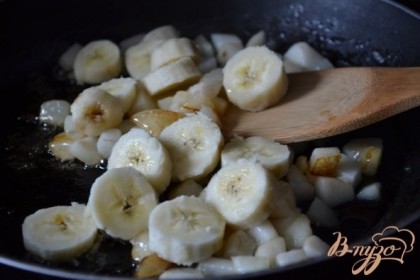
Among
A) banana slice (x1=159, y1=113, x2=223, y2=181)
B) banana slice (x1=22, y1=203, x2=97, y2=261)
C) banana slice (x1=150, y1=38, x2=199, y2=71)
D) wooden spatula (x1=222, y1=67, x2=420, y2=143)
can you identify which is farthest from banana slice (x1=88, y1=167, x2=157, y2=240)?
banana slice (x1=150, y1=38, x2=199, y2=71)

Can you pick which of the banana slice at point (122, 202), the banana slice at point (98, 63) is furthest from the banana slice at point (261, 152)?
the banana slice at point (98, 63)

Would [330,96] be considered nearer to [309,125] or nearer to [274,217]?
[309,125]

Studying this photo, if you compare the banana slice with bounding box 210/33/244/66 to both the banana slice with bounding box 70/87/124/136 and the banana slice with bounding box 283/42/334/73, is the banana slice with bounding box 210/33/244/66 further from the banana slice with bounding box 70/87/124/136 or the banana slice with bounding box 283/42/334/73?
the banana slice with bounding box 70/87/124/136

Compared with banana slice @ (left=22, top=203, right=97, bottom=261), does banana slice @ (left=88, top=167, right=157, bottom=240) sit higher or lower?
higher

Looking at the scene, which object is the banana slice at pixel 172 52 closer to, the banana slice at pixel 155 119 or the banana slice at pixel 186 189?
the banana slice at pixel 155 119

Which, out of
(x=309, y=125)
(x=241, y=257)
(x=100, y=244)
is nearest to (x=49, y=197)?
(x=100, y=244)

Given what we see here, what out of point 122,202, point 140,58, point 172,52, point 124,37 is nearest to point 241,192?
point 122,202
